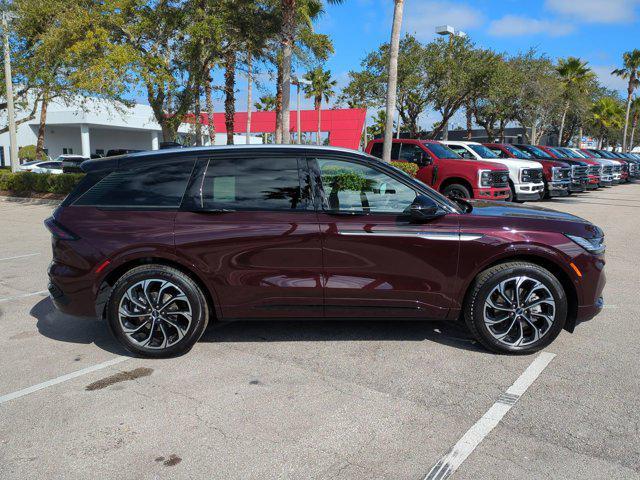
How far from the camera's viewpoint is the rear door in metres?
4.13

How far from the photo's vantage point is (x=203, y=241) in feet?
13.6

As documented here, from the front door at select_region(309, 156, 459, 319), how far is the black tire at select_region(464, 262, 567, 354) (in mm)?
207

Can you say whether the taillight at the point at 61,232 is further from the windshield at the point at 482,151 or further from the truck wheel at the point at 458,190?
the windshield at the point at 482,151

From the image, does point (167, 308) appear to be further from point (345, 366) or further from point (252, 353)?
point (345, 366)

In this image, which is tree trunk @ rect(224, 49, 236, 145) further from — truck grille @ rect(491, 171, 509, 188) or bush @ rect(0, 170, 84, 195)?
truck grille @ rect(491, 171, 509, 188)

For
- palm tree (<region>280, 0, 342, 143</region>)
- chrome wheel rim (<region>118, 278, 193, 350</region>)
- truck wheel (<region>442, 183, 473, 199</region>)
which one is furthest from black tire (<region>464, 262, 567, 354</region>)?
palm tree (<region>280, 0, 342, 143</region>)

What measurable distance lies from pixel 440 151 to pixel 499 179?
1.74m

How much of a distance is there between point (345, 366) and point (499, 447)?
1409 mm

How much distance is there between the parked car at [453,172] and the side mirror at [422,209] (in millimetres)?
8802

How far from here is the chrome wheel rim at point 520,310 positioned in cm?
415

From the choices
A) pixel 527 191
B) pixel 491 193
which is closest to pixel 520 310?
pixel 491 193

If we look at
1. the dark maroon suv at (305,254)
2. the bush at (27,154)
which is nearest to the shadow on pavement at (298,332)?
the dark maroon suv at (305,254)

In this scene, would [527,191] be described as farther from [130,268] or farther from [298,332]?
[130,268]

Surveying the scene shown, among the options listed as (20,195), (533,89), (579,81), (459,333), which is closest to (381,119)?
(579,81)
